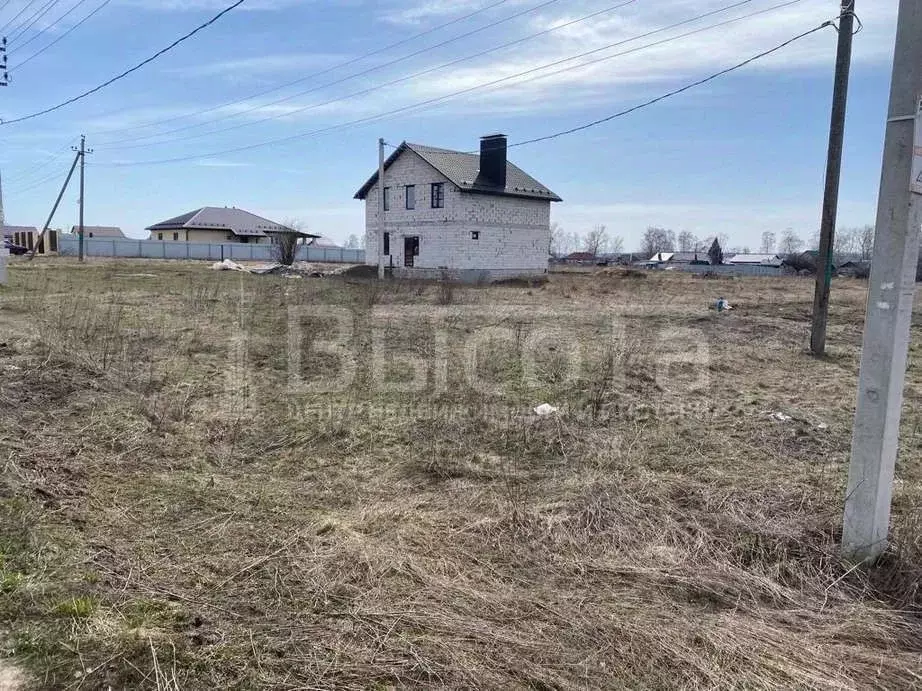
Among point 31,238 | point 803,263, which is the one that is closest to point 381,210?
point 803,263

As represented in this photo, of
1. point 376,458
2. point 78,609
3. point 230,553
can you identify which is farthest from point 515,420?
point 78,609

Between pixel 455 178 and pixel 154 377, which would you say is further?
pixel 455 178

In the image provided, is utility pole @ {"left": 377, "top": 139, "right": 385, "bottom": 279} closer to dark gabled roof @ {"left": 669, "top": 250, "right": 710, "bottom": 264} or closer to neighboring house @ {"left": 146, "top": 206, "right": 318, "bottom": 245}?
neighboring house @ {"left": 146, "top": 206, "right": 318, "bottom": 245}

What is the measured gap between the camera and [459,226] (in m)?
31.7

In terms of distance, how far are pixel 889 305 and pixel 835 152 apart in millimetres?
8165

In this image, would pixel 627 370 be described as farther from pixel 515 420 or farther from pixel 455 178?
pixel 455 178

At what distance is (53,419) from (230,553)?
10.4 feet

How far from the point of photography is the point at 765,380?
8.03m

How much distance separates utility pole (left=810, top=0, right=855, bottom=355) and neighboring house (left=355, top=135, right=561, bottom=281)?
20843 millimetres

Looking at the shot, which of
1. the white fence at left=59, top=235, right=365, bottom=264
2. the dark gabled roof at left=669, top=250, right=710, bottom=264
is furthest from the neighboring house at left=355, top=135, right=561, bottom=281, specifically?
the dark gabled roof at left=669, top=250, right=710, bottom=264

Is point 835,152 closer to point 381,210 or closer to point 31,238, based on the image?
point 381,210

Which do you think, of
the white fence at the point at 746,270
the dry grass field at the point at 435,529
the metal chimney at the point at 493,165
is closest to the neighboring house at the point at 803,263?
the white fence at the point at 746,270

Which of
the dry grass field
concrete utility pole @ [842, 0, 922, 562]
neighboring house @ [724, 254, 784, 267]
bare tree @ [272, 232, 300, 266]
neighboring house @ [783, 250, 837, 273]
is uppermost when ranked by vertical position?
neighboring house @ [724, 254, 784, 267]

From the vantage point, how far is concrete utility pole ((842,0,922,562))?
2842mm
